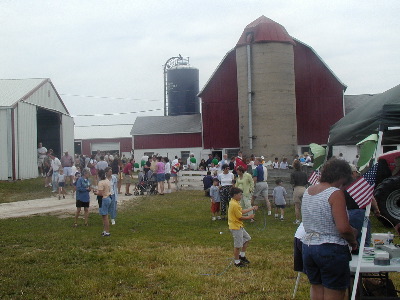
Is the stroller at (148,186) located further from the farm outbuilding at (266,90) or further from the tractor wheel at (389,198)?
the tractor wheel at (389,198)

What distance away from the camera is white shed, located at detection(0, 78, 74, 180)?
27109mm

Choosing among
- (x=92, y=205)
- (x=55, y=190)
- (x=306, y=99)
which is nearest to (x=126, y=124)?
(x=306, y=99)

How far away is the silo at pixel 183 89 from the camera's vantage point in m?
52.1

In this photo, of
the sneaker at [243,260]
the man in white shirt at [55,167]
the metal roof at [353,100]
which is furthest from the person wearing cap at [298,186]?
the metal roof at [353,100]

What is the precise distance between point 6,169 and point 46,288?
67.1 feet

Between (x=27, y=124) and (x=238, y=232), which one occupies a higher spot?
(x=27, y=124)

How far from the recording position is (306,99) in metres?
39.1

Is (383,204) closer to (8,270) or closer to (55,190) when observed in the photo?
(8,270)

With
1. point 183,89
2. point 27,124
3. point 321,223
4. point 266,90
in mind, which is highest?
point 183,89

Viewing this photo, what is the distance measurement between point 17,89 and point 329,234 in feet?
93.7

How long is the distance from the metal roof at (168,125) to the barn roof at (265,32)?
13966mm

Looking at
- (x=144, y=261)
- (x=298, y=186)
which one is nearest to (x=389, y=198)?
(x=298, y=186)

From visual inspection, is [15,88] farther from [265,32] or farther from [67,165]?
[265,32]

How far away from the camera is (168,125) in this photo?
4850 centimetres
